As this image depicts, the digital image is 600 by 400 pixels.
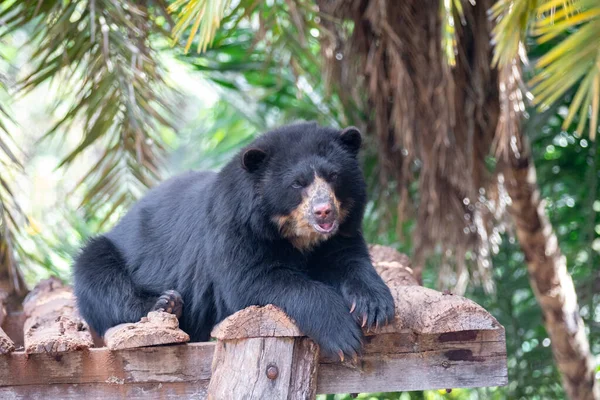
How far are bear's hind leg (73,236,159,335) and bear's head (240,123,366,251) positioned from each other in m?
0.90

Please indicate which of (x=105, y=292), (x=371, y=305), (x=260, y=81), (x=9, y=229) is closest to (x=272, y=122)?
(x=260, y=81)

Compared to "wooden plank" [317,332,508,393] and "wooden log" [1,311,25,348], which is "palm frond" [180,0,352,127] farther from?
"wooden plank" [317,332,508,393]

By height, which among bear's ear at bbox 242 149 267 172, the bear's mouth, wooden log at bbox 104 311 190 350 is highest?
bear's ear at bbox 242 149 267 172

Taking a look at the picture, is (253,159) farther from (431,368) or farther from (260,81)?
(260,81)

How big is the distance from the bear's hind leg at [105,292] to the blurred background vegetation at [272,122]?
1.83 ft

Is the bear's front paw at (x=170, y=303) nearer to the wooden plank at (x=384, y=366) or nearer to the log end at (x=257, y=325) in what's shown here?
the wooden plank at (x=384, y=366)

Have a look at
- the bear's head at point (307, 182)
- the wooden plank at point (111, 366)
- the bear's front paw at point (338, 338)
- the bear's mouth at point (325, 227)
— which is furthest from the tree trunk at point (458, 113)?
the wooden plank at point (111, 366)

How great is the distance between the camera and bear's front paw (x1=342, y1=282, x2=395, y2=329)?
3176 mm

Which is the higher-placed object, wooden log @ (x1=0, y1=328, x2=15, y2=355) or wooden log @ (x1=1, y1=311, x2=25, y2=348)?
wooden log @ (x1=0, y1=328, x2=15, y2=355)

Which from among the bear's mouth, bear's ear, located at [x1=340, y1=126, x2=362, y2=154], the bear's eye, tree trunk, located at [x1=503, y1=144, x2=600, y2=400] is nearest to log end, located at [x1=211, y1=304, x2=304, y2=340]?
the bear's mouth

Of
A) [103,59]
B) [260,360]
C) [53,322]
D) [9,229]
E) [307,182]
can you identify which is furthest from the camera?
[103,59]

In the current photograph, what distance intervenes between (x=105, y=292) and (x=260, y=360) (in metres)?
1.34

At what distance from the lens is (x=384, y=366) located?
10.7 feet

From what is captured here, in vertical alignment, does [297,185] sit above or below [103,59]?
below
